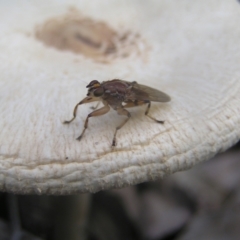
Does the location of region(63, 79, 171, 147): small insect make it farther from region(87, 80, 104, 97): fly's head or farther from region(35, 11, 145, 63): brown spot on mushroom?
region(35, 11, 145, 63): brown spot on mushroom

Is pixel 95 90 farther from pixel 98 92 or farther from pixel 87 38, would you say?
pixel 87 38

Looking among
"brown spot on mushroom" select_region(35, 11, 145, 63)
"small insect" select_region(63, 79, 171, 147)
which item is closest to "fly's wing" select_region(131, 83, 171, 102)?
"small insect" select_region(63, 79, 171, 147)

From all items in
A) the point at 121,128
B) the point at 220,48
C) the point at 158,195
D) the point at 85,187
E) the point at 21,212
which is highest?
the point at 220,48

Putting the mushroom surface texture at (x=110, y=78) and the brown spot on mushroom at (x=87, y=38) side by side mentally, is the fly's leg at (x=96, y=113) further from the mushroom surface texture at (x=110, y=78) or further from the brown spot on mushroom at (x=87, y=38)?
the brown spot on mushroom at (x=87, y=38)

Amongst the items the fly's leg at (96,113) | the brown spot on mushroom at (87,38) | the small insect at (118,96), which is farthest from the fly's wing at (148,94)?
the brown spot on mushroom at (87,38)

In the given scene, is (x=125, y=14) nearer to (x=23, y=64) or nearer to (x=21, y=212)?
(x=23, y=64)

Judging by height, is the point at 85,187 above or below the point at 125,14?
below

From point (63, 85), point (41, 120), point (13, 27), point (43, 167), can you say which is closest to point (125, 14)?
point (13, 27)

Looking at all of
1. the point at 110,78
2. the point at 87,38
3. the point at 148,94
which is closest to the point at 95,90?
the point at 148,94
